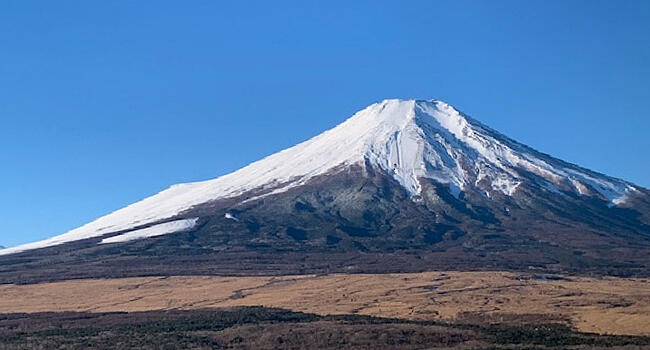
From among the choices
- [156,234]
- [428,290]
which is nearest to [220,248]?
[156,234]

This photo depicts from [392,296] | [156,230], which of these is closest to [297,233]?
[156,230]

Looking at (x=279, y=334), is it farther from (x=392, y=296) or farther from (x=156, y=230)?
(x=156, y=230)

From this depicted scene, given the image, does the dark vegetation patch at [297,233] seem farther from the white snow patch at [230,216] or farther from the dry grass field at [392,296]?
the dry grass field at [392,296]

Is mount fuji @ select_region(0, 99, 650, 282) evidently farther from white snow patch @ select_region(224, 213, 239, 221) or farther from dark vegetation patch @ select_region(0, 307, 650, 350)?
dark vegetation patch @ select_region(0, 307, 650, 350)

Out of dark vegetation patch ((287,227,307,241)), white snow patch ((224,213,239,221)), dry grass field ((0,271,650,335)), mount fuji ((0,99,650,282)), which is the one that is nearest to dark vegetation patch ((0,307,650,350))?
dry grass field ((0,271,650,335))

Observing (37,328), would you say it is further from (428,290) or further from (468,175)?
(468,175)

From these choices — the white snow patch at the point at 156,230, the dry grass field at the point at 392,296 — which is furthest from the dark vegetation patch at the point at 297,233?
the dry grass field at the point at 392,296
